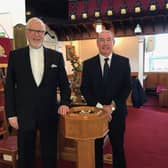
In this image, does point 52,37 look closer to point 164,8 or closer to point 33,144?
point 164,8

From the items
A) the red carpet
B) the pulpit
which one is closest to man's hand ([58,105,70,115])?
the pulpit

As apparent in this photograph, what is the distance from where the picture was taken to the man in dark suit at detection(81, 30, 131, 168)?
2150 millimetres

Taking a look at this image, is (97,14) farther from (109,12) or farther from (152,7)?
(152,7)

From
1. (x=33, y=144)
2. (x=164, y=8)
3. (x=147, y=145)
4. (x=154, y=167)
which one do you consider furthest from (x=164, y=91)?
(x=33, y=144)

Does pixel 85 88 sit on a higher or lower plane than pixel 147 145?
higher

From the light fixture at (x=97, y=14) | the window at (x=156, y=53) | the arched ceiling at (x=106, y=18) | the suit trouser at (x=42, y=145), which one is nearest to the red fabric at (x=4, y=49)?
the suit trouser at (x=42, y=145)

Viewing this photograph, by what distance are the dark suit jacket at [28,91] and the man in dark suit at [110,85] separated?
37cm

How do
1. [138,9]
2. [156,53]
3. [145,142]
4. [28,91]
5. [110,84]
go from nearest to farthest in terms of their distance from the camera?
[28,91] → [110,84] → [145,142] → [138,9] → [156,53]

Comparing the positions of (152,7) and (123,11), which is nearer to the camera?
(152,7)

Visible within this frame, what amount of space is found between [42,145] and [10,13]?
217 centimetres

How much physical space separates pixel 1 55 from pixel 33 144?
1490 millimetres

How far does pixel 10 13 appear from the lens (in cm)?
343

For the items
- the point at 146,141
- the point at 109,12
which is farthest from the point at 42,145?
the point at 109,12

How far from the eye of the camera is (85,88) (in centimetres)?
224
